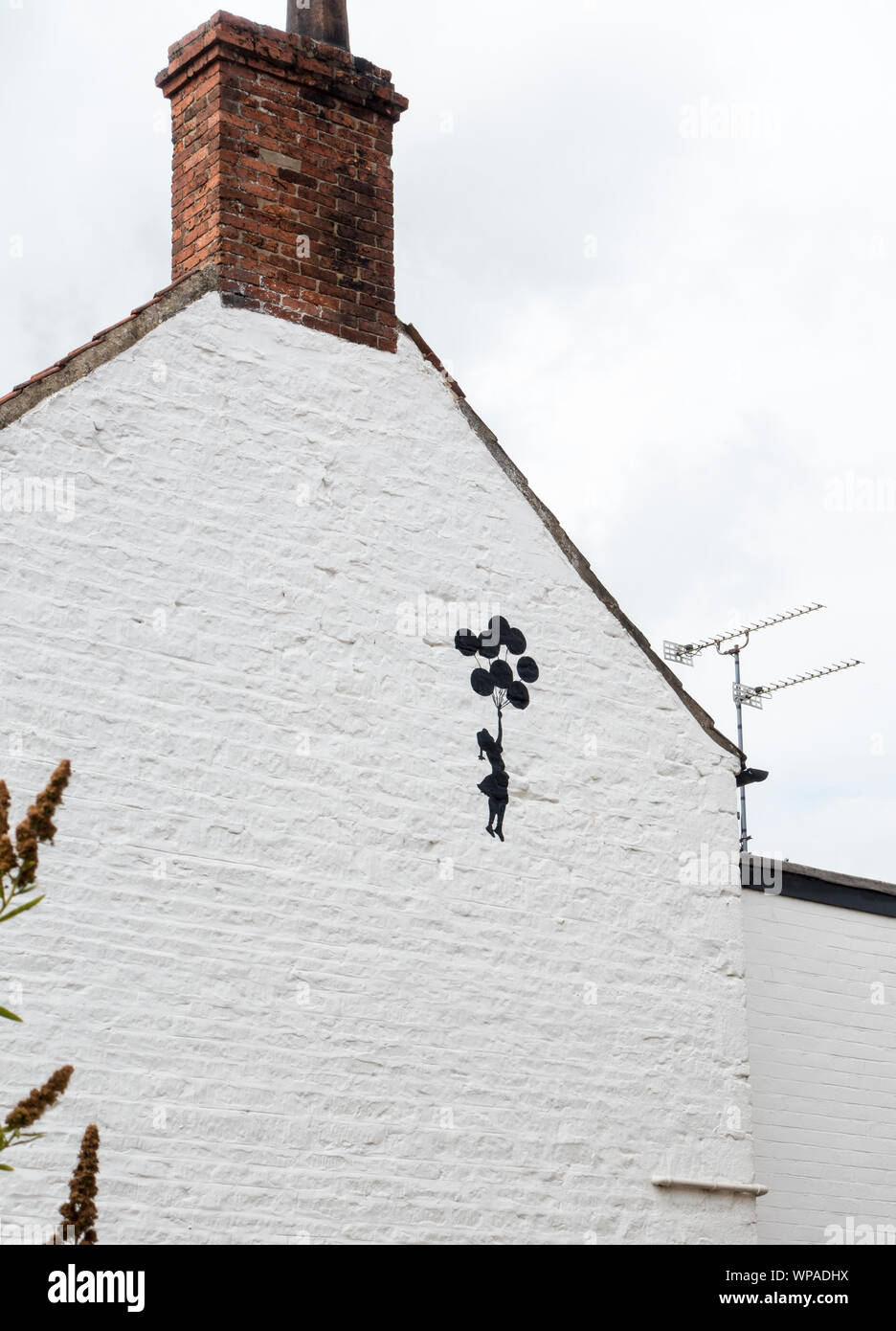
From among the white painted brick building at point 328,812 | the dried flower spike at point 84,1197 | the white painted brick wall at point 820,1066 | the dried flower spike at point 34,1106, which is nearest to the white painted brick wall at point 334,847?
the white painted brick building at point 328,812

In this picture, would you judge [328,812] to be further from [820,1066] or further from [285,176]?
[820,1066]

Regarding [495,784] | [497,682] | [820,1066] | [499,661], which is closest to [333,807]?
[495,784]

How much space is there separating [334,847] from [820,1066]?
410 cm

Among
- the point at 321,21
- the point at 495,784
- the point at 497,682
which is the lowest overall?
the point at 495,784

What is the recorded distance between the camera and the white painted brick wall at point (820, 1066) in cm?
1073

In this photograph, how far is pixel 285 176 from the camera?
9.95m

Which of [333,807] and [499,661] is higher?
[499,661]

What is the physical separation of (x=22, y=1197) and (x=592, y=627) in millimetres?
4857

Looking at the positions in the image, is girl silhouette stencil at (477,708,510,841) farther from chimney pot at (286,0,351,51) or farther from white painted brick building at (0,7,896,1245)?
chimney pot at (286,0,351,51)

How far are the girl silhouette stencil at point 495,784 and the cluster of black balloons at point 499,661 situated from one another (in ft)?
0.90

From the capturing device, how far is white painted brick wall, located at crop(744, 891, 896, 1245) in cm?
1073

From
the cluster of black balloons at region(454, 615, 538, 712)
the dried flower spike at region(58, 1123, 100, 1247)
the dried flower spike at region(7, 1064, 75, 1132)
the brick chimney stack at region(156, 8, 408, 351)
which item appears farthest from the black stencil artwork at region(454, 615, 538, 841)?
the dried flower spike at region(7, 1064, 75, 1132)

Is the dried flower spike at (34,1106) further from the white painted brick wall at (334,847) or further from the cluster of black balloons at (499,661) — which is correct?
the cluster of black balloons at (499,661)

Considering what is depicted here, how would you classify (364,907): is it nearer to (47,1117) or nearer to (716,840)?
(47,1117)
